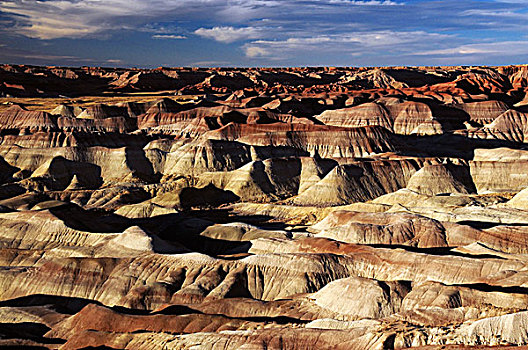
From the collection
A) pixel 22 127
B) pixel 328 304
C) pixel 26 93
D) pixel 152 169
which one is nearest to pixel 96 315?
pixel 328 304

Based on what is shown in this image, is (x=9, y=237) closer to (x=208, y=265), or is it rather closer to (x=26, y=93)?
(x=208, y=265)

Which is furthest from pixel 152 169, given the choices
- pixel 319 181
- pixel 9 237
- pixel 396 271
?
pixel 396 271

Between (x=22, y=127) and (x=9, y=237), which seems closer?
(x=9, y=237)

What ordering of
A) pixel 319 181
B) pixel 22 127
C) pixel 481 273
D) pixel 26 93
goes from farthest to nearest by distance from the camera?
pixel 26 93, pixel 22 127, pixel 319 181, pixel 481 273

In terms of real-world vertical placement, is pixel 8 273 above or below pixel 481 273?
below

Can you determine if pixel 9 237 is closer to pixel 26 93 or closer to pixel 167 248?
pixel 167 248

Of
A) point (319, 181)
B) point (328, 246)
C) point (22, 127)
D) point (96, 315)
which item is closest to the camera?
point (96, 315)
